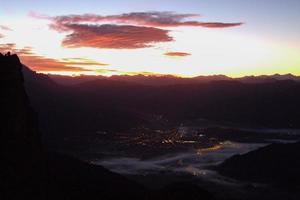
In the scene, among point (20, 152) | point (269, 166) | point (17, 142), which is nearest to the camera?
point (20, 152)

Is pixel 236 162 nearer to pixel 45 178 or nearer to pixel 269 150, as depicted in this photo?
pixel 269 150

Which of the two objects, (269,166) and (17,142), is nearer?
(17,142)

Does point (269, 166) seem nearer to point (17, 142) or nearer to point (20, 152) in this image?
point (17, 142)

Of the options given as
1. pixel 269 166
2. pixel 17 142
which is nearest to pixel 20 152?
pixel 17 142

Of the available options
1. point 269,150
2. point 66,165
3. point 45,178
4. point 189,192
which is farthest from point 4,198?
point 269,150

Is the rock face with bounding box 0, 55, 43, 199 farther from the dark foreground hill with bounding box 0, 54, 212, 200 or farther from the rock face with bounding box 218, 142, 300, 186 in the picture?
the rock face with bounding box 218, 142, 300, 186

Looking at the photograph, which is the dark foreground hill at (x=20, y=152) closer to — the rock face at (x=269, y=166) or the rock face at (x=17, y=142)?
the rock face at (x=17, y=142)
